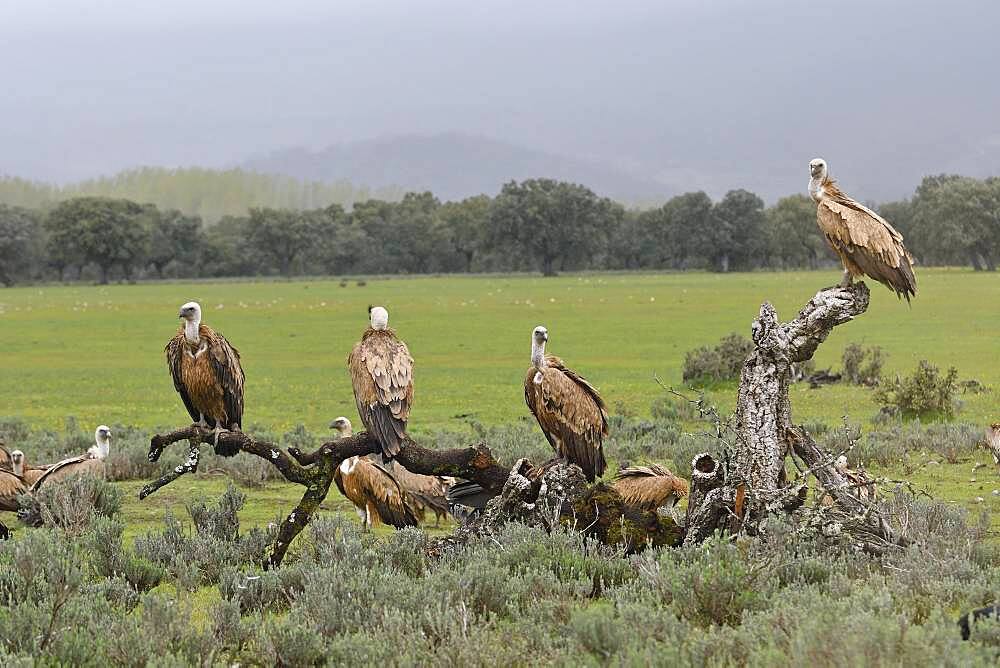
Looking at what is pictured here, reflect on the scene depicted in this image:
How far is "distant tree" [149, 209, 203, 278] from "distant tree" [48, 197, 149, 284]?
429 cm

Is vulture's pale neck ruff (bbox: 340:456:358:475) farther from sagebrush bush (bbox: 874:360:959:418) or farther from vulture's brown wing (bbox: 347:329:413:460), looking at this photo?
sagebrush bush (bbox: 874:360:959:418)

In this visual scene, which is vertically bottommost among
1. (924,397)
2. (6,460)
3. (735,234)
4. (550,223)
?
(6,460)

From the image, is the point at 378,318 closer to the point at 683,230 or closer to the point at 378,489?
the point at 378,489

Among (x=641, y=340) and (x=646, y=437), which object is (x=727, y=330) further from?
(x=646, y=437)

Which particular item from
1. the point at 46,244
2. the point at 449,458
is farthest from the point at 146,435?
the point at 46,244

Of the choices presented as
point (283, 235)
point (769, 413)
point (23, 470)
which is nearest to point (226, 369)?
point (23, 470)

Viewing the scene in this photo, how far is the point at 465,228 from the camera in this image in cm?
13112

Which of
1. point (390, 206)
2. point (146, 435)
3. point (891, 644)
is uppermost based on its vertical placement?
point (390, 206)

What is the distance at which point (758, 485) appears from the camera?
26.7ft

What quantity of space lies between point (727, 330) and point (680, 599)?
3344 cm

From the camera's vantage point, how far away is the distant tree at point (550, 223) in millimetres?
120438

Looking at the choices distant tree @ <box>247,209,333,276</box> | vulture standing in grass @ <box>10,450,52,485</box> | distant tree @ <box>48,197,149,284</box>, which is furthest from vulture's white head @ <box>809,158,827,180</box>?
distant tree @ <box>247,209,333,276</box>

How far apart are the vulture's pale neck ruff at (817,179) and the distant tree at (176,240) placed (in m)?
121

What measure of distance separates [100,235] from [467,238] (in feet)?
142
